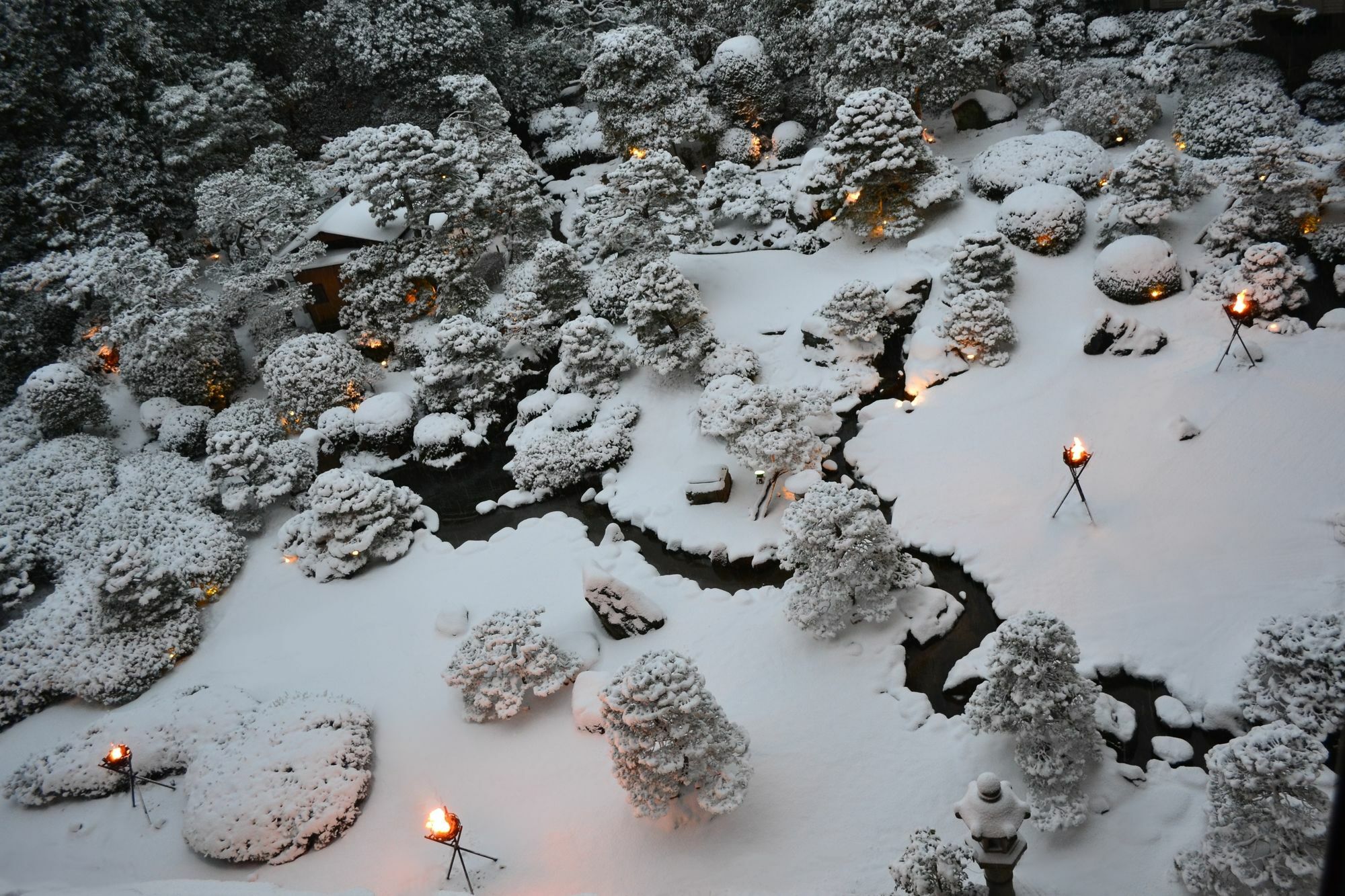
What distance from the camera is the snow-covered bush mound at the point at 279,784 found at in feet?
35.1

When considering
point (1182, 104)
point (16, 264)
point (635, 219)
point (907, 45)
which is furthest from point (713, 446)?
point (16, 264)

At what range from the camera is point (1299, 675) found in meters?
8.82

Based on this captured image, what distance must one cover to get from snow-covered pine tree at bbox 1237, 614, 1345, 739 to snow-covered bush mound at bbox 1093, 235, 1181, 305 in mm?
8821

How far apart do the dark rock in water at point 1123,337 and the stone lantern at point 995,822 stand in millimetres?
11440

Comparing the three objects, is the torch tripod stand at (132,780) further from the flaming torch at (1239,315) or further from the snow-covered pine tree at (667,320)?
the flaming torch at (1239,315)

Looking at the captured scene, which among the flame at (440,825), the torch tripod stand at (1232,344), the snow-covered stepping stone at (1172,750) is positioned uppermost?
the torch tripod stand at (1232,344)

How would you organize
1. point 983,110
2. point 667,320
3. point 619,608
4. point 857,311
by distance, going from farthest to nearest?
point 983,110
point 667,320
point 857,311
point 619,608

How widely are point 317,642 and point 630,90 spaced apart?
1794 cm

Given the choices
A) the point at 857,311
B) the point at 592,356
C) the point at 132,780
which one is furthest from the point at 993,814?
the point at 592,356

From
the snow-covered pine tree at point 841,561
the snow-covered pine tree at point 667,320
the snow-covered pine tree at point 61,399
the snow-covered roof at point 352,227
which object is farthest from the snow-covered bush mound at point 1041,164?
the snow-covered pine tree at point 61,399

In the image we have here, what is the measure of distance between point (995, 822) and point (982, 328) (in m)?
11.7

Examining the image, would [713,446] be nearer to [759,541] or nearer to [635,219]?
[759,541]

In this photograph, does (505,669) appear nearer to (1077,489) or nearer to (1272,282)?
(1077,489)

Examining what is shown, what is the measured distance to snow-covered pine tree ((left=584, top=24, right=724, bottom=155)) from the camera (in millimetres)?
23391
